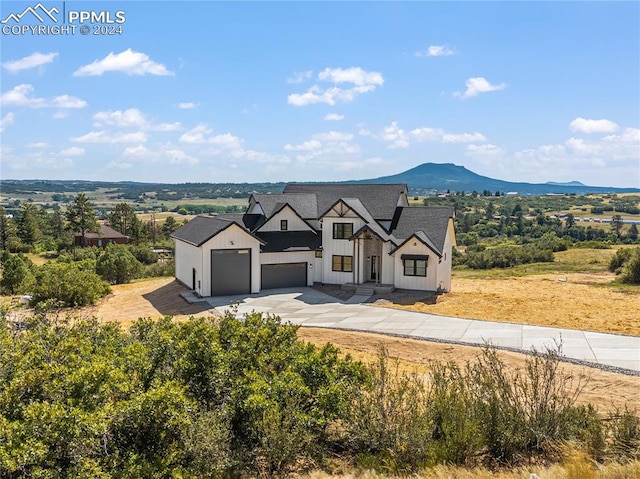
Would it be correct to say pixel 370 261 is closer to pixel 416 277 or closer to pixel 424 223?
pixel 416 277

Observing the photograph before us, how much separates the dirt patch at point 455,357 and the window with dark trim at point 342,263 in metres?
10.2

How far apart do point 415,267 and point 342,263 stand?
14.6 ft

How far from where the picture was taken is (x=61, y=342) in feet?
31.3

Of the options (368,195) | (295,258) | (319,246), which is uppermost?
(368,195)

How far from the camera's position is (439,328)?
21.0 meters

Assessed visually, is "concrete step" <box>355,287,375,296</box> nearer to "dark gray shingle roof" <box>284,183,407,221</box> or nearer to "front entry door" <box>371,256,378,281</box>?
"front entry door" <box>371,256,378,281</box>

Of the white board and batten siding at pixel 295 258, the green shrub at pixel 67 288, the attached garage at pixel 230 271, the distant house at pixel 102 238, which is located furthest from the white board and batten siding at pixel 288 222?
the distant house at pixel 102 238

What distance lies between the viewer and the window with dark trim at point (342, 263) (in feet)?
102

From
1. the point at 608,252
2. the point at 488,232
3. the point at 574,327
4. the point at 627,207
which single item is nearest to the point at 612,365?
the point at 574,327

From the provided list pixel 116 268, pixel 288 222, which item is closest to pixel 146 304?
pixel 288 222

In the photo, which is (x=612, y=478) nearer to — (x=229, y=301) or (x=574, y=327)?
(x=574, y=327)

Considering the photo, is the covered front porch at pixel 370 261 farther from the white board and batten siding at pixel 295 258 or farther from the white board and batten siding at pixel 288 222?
the white board and batten siding at pixel 288 222

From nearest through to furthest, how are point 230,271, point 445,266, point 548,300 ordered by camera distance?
point 548,300, point 230,271, point 445,266

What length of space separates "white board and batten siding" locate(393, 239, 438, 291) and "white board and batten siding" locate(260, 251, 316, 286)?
204 inches
